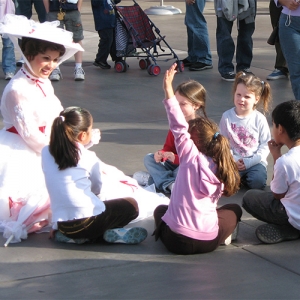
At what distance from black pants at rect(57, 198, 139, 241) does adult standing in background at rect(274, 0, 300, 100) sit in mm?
3005

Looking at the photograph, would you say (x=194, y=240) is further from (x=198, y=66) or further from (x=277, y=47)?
(x=198, y=66)

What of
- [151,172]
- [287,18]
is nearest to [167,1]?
[287,18]

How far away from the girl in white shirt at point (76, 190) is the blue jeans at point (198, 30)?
5.96m

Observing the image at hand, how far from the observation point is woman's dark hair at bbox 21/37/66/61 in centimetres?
443

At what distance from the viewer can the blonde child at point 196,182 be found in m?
3.62

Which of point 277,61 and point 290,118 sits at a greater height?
point 290,118

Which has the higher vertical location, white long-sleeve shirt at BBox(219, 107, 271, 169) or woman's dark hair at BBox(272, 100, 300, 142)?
woman's dark hair at BBox(272, 100, 300, 142)

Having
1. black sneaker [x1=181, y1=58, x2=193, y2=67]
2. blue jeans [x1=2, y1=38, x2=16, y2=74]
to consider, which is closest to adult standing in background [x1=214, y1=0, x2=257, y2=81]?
black sneaker [x1=181, y1=58, x2=193, y2=67]

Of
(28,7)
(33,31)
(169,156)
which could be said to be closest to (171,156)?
(169,156)

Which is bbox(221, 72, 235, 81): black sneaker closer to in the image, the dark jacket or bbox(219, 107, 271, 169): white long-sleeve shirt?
the dark jacket

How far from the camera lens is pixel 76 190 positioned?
382 centimetres

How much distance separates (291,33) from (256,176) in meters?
1.96

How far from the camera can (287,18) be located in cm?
634

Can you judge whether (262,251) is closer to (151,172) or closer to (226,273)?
(226,273)
